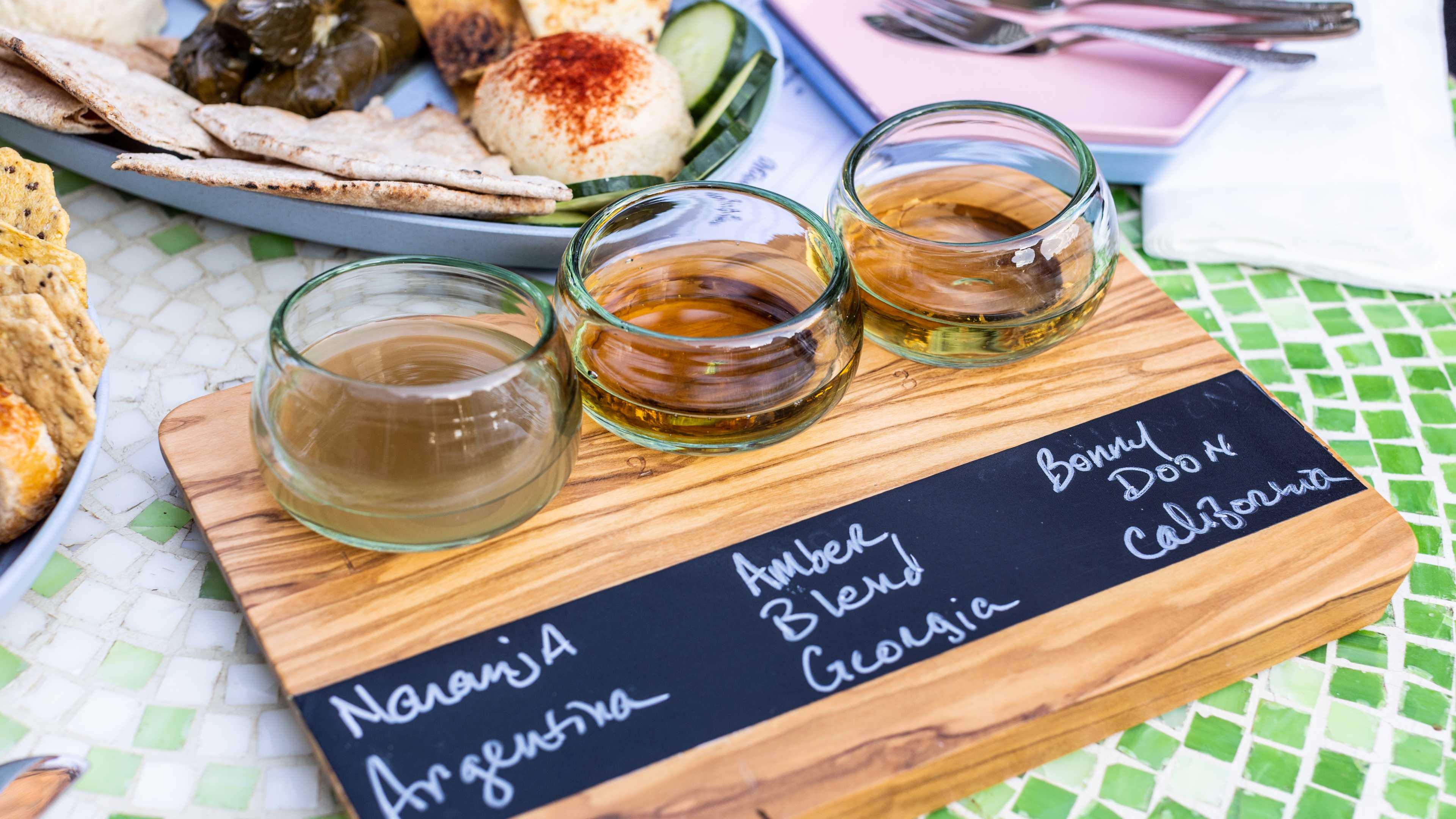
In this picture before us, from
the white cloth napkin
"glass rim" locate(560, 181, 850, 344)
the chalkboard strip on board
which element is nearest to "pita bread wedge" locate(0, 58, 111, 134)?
"glass rim" locate(560, 181, 850, 344)

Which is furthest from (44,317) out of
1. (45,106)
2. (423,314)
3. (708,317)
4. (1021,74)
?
(1021,74)

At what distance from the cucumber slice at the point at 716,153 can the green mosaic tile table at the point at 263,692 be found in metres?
0.52

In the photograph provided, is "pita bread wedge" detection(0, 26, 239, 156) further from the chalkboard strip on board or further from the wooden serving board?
the chalkboard strip on board

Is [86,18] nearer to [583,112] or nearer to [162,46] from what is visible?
[162,46]

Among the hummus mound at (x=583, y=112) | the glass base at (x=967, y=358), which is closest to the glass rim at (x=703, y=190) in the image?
the glass base at (x=967, y=358)

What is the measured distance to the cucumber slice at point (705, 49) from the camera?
1499mm

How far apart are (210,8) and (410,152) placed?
0.56m

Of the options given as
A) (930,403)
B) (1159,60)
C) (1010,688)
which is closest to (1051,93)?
(1159,60)

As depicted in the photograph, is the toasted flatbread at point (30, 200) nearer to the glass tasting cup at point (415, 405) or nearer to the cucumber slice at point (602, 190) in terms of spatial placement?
the glass tasting cup at point (415, 405)

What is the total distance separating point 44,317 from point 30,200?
0.18m

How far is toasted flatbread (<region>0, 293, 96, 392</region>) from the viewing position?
0.88 meters

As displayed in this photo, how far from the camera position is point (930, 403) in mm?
1075

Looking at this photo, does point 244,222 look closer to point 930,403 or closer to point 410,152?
point 410,152

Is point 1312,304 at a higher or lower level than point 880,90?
lower
